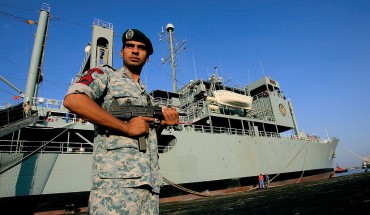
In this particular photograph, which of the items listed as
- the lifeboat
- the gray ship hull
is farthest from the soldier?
the lifeboat

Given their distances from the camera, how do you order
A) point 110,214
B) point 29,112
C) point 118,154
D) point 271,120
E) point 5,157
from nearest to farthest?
1. point 110,214
2. point 118,154
3. point 5,157
4. point 29,112
5. point 271,120

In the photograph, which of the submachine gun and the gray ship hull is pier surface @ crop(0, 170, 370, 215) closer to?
the gray ship hull

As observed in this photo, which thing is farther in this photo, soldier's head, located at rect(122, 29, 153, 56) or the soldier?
soldier's head, located at rect(122, 29, 153, 56)

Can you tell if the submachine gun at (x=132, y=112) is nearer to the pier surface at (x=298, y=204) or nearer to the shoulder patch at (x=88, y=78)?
the shoulder patch at (x=88, y=78)

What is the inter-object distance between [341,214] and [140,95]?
383cm

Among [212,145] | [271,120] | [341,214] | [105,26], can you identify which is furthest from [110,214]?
[271,120]

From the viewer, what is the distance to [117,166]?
145 cm

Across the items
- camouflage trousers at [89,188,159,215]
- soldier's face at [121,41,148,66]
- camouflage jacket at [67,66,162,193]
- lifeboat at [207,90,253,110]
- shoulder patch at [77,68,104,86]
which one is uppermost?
lifeboat at [207,90,253,110]

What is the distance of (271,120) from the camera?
18906mm

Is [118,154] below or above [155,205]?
above

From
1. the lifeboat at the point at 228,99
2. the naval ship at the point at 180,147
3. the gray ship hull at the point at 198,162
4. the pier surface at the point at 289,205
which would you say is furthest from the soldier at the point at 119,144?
the lifeboat at the point at 228,99

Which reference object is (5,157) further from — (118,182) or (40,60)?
(118,182)

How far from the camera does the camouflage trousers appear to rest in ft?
4.41

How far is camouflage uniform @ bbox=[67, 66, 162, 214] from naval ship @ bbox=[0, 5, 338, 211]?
1.23 meters
